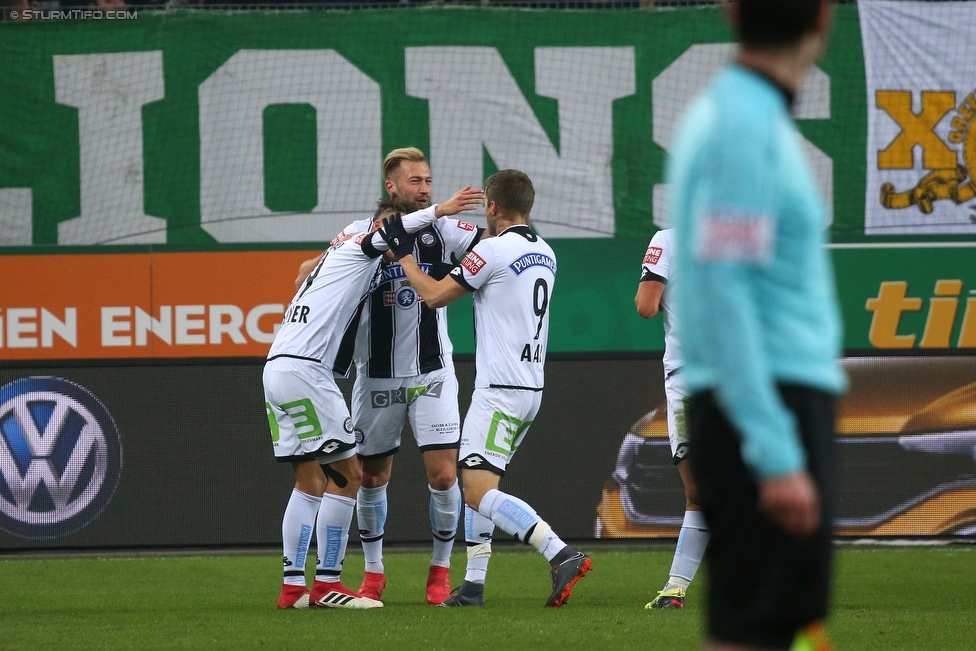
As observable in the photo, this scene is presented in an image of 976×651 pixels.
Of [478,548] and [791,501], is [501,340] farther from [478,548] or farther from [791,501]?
[791,501]

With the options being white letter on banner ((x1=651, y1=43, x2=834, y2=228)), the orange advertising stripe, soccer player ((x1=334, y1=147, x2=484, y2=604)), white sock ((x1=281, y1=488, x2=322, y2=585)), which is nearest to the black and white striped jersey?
soccer player ((x1=334, y1=147, x2=484, y2=604))

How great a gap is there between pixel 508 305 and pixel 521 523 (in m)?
1.07

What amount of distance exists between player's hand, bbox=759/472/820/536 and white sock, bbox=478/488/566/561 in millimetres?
3778

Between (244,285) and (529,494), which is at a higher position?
(244,285)

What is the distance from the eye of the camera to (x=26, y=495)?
870 cm

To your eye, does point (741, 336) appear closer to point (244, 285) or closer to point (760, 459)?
point (760, 459)

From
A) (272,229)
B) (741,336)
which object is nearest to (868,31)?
(272,229)

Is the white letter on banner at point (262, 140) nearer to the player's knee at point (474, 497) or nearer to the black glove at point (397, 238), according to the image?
the black glove at point (397, 238)

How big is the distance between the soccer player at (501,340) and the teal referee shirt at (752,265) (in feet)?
12.4

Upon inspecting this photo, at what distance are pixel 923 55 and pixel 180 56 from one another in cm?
737

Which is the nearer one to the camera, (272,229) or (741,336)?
(741,336)

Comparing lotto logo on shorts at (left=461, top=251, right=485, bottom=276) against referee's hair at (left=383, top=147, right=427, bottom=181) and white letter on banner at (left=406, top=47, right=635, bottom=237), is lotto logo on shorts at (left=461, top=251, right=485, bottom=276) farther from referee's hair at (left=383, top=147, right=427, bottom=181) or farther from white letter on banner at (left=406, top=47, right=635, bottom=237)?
white letter on banner at (left=406, top=47, right=635, bottom=237)

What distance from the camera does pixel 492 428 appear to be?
614 cm

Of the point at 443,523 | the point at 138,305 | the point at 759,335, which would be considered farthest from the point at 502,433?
the point at 138,305
